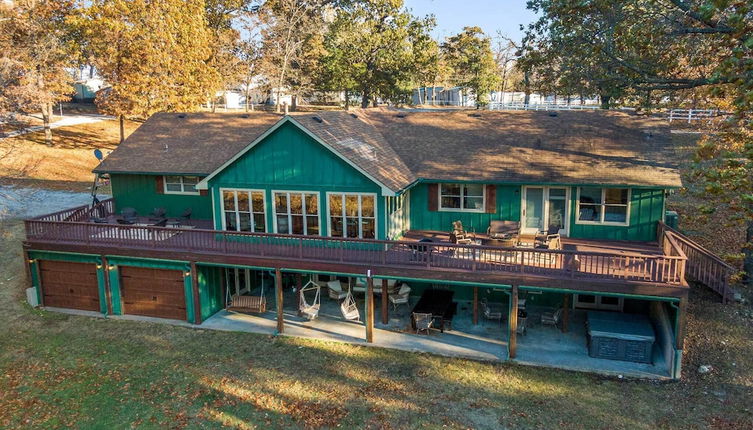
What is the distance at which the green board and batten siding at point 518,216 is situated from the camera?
61.8 feet

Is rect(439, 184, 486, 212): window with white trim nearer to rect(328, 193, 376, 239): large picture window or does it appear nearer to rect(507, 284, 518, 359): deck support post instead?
rect(328, 193, 376, 239): large picture window

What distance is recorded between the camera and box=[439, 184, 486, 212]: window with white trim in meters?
20.6

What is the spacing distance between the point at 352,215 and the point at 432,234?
358 centimetres

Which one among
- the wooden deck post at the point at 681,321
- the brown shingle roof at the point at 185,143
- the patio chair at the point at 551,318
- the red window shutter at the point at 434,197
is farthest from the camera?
the brown shingle roof at the point at 185,143

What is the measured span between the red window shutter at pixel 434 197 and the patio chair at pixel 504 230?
7.81 feet

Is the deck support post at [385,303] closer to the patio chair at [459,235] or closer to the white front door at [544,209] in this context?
the patio chair at [459,235]

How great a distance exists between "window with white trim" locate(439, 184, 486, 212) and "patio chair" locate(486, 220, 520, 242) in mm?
1218

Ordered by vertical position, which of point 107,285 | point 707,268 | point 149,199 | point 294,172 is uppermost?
point 294,172

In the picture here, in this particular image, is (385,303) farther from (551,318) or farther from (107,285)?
(107,285)

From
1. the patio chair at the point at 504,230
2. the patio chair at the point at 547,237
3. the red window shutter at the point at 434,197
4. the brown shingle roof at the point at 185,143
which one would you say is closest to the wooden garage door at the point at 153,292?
the brown shingle roof at the point at 185,143

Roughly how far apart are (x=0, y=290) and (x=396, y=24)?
35418 millimetres

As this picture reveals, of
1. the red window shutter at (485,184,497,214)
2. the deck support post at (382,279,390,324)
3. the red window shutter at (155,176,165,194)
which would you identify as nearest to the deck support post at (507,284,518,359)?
the deck support post at (382,279,390,324)

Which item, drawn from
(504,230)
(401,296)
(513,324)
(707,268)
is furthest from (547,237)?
(401,296)

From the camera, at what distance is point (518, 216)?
66.3 feet
